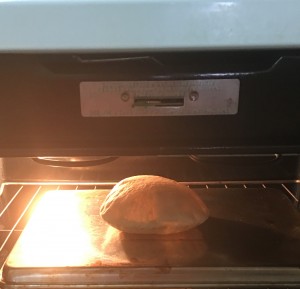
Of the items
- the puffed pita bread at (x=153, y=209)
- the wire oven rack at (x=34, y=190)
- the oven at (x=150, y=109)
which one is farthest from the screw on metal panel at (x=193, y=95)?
the wire oven rack at (x=34, y=190)

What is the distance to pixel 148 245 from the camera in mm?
720

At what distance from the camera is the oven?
50 cm

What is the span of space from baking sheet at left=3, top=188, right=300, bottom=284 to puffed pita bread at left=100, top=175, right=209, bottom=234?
0.02 metres

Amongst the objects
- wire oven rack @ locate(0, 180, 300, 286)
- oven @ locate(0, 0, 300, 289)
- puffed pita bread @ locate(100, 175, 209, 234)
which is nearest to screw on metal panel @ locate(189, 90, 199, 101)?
oven @ locate(0, 0, 300, 289)

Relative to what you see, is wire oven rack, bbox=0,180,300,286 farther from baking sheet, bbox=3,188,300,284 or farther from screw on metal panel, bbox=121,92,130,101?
screw on metal panel, bbox=121,92,130,101

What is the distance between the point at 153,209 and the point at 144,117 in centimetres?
17

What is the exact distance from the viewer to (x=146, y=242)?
73 centimetres

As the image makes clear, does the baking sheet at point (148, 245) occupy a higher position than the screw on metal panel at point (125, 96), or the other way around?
the screw on metal panel at point (125, 96)

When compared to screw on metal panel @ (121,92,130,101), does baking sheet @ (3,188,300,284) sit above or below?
below

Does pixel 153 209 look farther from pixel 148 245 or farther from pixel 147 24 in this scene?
pixel 147 24

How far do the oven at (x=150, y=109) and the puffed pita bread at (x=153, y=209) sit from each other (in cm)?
2

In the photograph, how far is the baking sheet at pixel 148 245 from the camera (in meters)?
0.65

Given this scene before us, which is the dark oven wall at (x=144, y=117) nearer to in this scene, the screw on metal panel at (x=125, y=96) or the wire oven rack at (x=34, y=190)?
the screw on metal panel at (x=125, y=96)

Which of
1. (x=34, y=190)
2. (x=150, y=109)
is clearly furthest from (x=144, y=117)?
(x=34, y=190)
